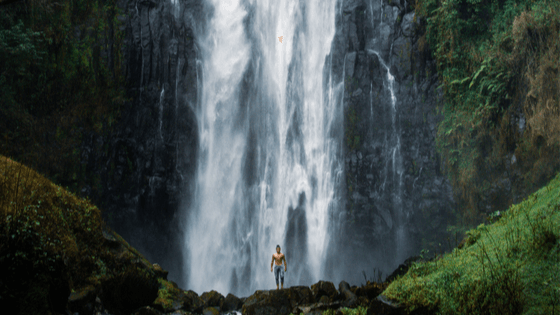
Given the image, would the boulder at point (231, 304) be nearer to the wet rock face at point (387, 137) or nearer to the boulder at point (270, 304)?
the boulder at point (270, 304)

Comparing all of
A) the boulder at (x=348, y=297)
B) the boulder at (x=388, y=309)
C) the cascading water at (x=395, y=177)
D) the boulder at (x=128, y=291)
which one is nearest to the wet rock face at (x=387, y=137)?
the cascading water at (x=395, y=177)

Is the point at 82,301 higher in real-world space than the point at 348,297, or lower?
higher

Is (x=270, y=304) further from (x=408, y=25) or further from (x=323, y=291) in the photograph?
(x=408, y=25)

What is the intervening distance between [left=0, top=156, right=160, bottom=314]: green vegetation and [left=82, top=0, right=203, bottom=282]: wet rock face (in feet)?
36.6

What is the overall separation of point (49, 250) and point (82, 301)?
1.41 m

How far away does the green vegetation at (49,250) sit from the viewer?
13.4 ft

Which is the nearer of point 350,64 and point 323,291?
point 323,291

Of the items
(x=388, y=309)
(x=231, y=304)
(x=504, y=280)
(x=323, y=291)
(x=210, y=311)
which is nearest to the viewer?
(x=504, y=280)

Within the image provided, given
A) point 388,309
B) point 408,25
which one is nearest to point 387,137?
point 408,25

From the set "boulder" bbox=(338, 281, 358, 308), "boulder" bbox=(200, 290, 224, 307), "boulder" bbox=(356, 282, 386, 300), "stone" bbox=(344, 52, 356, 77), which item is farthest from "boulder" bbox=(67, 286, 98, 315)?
"stone" bbox=(344, 52, 356, 77)

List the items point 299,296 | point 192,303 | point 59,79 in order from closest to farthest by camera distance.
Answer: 1. point 299,296
2. point 192,303
3. point 59,79

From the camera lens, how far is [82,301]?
225 inches

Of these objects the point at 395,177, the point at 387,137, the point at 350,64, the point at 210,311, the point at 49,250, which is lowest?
the point at 210,311

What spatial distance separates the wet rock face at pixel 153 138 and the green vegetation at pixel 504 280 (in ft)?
55.2
